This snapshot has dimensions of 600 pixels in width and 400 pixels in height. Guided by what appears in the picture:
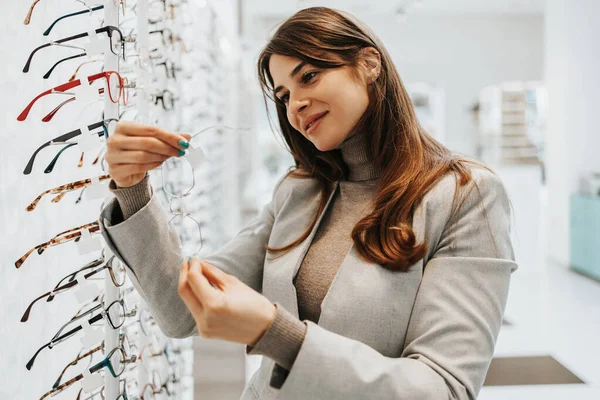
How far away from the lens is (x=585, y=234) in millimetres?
5695

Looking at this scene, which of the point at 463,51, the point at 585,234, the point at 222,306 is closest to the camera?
the point at 222,306

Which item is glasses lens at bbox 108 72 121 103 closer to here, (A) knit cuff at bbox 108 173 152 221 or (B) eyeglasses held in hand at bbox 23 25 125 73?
(B) eyeglasses held in hand at bbox 23 25 125 73

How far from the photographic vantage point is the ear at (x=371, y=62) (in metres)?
1.23

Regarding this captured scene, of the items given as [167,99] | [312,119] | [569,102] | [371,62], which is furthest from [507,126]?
[312,119]

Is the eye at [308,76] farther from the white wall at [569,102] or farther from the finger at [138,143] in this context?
the white wall at [569,102]

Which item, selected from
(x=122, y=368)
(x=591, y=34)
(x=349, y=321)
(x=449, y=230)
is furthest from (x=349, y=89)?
(x=591, y=34)

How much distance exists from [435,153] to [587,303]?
4302 mm

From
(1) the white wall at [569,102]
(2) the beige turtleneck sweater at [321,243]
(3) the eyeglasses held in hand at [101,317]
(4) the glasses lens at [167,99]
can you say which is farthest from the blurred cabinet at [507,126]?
(3) the eyeglasses held in hand at [101,317]

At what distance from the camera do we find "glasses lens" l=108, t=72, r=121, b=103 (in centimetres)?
98

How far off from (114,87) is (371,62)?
1.90 feet

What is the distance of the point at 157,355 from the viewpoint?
5.26 feet

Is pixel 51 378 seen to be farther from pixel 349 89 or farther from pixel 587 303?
pixel 587 303

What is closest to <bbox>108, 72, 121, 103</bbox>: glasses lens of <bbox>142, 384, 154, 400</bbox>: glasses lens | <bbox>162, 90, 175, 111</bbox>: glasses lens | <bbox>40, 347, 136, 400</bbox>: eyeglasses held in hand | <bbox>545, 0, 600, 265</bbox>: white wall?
<bbox>40, 347, 136, 400</bbox>: eyeglasses held in hand

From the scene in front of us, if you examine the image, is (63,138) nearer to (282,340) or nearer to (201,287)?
(201,287)
